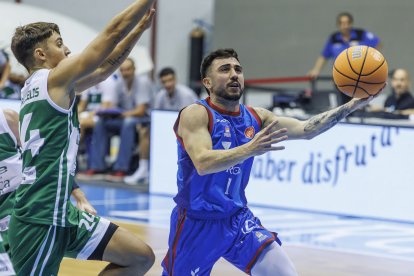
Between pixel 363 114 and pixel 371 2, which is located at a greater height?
pixel 371 2

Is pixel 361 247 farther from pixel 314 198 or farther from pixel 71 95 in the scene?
pixel 71 95

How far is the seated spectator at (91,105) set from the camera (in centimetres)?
1431

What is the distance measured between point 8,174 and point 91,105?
919cm

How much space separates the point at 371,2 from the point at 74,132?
581 inches

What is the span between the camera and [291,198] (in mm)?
11836

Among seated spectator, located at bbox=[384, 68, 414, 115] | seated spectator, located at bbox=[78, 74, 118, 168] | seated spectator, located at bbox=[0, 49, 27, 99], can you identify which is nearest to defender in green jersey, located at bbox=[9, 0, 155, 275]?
seated spectator, located at bbox=[384, 68, 414, 115]

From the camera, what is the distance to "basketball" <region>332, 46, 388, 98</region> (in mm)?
6352

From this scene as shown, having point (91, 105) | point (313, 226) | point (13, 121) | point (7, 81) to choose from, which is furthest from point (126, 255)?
point (7, 81)

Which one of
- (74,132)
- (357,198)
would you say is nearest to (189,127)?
(74,132)

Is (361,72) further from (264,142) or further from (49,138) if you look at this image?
(49,138)

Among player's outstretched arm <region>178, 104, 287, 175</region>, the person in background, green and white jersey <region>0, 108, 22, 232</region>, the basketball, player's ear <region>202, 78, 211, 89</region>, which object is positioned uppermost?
the person in background

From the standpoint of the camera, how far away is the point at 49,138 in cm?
522

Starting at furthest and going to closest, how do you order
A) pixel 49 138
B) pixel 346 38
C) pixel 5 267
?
pixel 346 38 → pixel 49 138 → pixel 5 267

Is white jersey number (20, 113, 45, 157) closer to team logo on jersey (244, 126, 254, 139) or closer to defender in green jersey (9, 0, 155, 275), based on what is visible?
defender in green jersey (9, 0, 155, 275)
